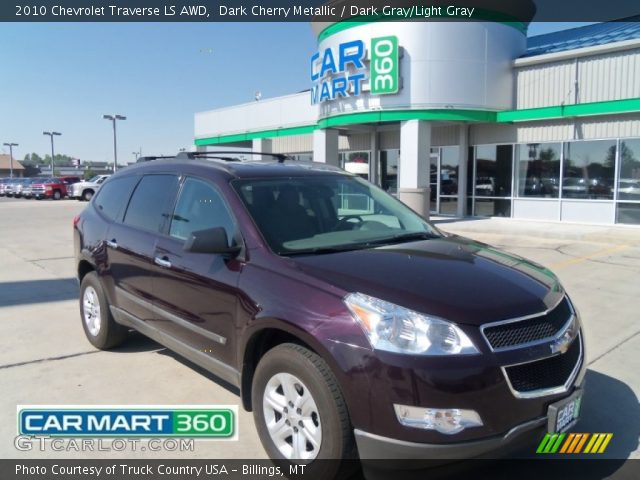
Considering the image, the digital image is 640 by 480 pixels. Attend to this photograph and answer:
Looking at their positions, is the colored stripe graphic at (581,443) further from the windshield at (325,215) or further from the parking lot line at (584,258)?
the parking lot line at (584,258)

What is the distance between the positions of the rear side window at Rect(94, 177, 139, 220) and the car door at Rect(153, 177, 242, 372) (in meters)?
1.11

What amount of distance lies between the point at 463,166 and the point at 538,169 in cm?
258

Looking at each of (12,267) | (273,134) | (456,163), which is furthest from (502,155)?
(12,267)

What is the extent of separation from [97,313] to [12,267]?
5.68m

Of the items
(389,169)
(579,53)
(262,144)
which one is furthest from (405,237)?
(262,144)

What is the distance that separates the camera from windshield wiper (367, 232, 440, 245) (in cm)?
377

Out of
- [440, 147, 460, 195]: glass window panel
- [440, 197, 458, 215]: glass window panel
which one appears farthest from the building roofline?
[440, 197, 458, 215]: glass window panel

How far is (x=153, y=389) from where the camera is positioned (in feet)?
14.1

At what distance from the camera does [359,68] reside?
56.6ft

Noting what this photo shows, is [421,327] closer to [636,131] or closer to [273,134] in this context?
[636,131]

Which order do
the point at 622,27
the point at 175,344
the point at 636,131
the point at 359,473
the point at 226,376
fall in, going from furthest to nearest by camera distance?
the point at 622,27
the point at 636,131
the point at 175,344
the point at 226,376
the point at 359,473

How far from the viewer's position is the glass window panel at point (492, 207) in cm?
1822

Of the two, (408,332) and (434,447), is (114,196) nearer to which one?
(408,332)

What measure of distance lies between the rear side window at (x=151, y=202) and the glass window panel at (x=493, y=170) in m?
15.3
